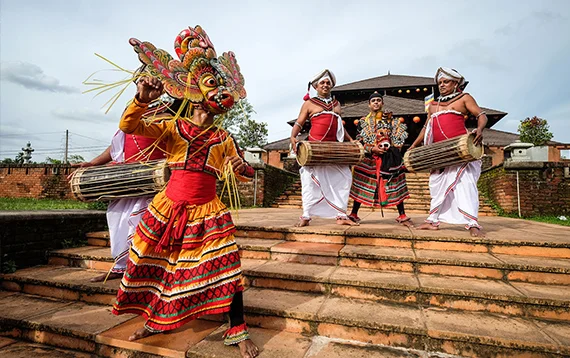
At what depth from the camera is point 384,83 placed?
2572 cm

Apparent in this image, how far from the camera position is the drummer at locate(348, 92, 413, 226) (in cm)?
466

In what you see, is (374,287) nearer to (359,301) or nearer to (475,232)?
(359,301)

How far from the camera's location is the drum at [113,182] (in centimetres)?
274

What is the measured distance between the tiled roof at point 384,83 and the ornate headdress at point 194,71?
75.2 feet

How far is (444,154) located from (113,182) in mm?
3807

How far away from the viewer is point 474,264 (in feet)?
9.16

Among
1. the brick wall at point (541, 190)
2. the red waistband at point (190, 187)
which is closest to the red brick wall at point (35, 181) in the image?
the red waistband at point (190, 187)

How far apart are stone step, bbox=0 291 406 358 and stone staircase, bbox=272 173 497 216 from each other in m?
6.83

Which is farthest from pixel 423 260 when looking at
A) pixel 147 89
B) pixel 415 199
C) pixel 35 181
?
pixel 35 181

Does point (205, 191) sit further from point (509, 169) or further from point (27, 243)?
point (509, 169)

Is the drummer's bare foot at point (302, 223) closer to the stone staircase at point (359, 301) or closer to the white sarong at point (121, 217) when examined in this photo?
the stone staircase at point (359, 301)

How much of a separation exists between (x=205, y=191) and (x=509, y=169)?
8.09 metres

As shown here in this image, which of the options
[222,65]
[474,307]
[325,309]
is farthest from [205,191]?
[474,307]

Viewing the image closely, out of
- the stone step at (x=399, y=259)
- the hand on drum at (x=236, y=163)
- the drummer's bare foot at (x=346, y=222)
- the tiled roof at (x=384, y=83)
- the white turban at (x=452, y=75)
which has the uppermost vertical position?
the tiled roof at (x=384, y=83)
